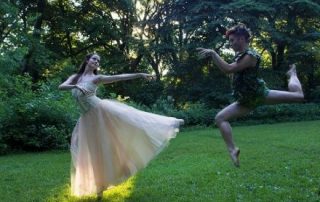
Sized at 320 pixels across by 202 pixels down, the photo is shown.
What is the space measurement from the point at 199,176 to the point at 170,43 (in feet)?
70.1

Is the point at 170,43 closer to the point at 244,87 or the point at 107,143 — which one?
the point at 107,143

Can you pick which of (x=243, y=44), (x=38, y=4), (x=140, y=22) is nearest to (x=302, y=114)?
(x=140, y=22)

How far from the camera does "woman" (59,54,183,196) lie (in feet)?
27.1

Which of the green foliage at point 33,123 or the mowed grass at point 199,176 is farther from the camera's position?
the green foliage at point 33,123

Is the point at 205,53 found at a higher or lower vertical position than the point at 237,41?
lower

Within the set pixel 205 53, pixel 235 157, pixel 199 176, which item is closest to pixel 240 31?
pixel 205 53

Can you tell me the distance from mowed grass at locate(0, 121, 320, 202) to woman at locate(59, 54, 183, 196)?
446mm

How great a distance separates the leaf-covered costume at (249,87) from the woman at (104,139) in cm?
206

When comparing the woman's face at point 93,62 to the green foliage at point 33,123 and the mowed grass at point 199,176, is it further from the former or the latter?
the green foliage at point 33,123

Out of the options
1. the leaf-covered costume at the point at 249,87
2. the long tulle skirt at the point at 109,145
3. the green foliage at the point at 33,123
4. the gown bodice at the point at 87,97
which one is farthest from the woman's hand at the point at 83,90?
the green foliage at the point at 33,123

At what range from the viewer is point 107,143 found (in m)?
8.31

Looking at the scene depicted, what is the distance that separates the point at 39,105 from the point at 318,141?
31.6 ft

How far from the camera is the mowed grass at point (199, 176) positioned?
8375 mm

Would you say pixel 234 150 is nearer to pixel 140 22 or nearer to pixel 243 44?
pixel 243 44
